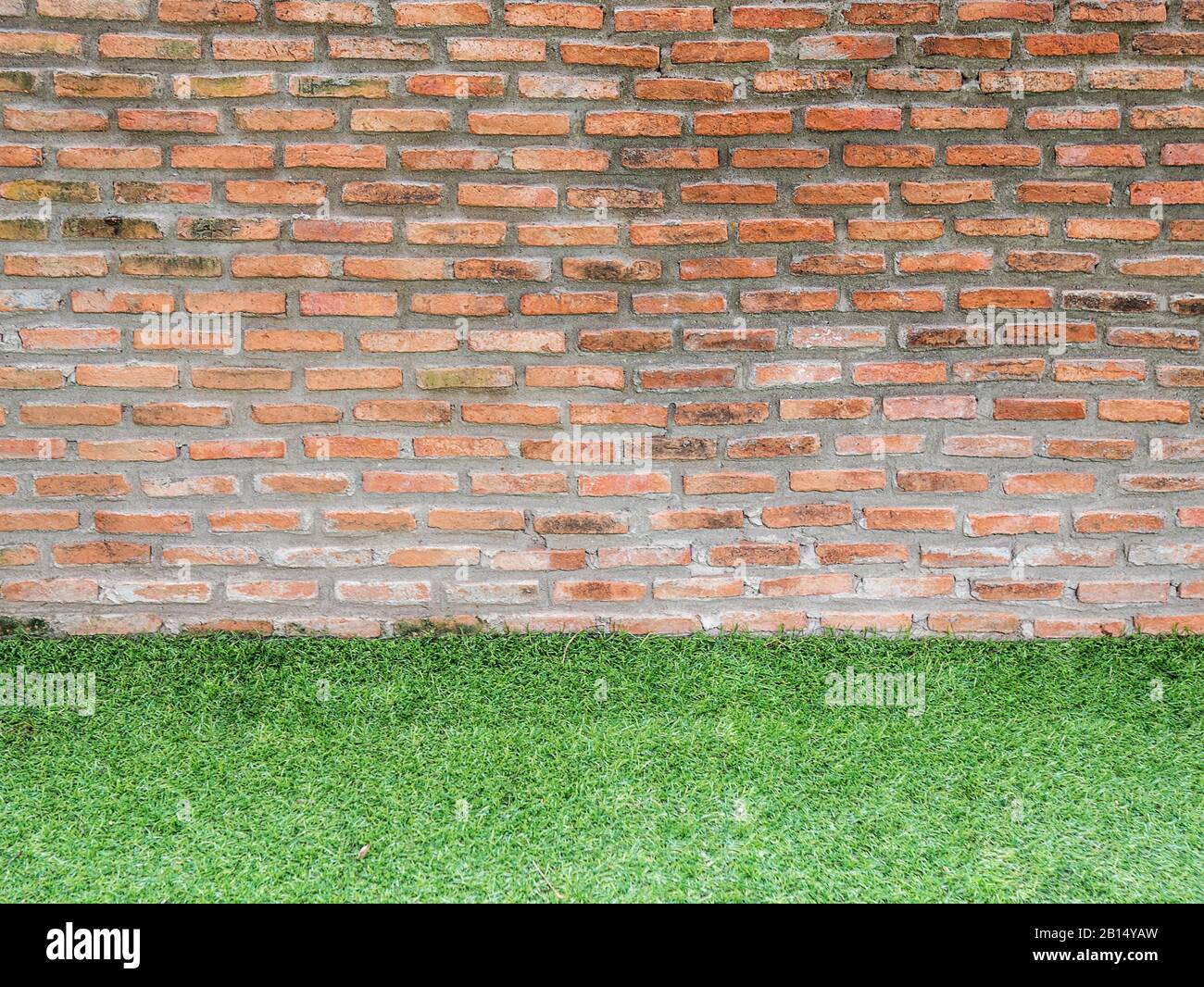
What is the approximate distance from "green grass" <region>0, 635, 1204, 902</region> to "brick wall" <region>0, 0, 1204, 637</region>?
0.56ft

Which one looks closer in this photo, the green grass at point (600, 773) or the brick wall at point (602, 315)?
the green grass at point (600, 773)

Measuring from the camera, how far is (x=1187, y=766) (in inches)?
78.4

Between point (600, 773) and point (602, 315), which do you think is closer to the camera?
point (600, 773)

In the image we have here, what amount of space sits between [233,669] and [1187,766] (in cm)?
252

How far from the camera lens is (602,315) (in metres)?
2.40

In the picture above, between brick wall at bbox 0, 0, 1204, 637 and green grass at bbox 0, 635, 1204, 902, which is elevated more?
brick wall at bbox 0, 0, 1204, 637

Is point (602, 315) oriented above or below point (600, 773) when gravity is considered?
above

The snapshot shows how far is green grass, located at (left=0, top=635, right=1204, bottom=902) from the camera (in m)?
1.66

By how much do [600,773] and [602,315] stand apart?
128cm

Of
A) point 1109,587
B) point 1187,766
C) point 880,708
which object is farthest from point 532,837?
point 1109,587

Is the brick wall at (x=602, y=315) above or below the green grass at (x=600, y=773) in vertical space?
above

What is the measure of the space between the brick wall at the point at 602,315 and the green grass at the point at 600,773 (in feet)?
0.56

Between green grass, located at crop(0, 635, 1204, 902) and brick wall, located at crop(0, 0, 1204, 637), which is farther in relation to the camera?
brick wall, located at crop(0, 0, 1204, 637)

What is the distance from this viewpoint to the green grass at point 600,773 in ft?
5.45
